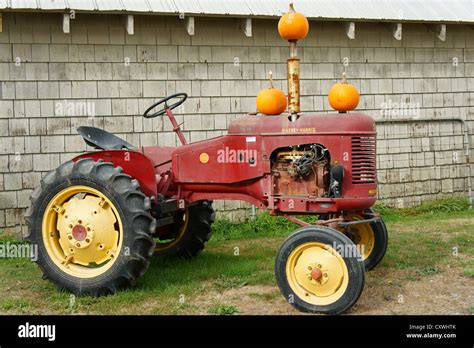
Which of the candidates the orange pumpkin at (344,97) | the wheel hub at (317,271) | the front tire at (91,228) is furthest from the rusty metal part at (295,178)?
the front tire at (91,228)

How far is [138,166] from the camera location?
5688 mm

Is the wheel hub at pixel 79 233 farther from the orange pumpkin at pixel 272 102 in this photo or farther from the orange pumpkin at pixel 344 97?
the orange pumpkin at pixel 344 97

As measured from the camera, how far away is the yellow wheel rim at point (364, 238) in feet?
20.2

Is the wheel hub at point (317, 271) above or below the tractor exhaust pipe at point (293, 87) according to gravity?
below

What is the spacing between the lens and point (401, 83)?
10.1m

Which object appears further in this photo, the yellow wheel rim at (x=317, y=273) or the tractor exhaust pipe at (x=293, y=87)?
the tractor exhaust pipe at (x=293, y=87)

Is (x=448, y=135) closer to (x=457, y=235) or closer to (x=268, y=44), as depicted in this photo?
(x=457, y=235)

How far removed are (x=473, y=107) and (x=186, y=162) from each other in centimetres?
657

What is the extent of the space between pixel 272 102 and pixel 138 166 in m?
1.33

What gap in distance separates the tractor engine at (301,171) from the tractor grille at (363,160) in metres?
0.23

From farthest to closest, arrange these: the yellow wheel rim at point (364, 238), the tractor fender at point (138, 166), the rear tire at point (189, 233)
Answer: the rear tire at point (189, 233), the yellow wheel rim at point (364, 238), the tractor fender at point (138, 166)

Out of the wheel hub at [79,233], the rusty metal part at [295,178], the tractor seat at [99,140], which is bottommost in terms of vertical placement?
the wheel hub at [79,233]

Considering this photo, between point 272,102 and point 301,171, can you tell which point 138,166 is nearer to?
point 272,102

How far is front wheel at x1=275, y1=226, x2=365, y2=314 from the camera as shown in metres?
4.73
